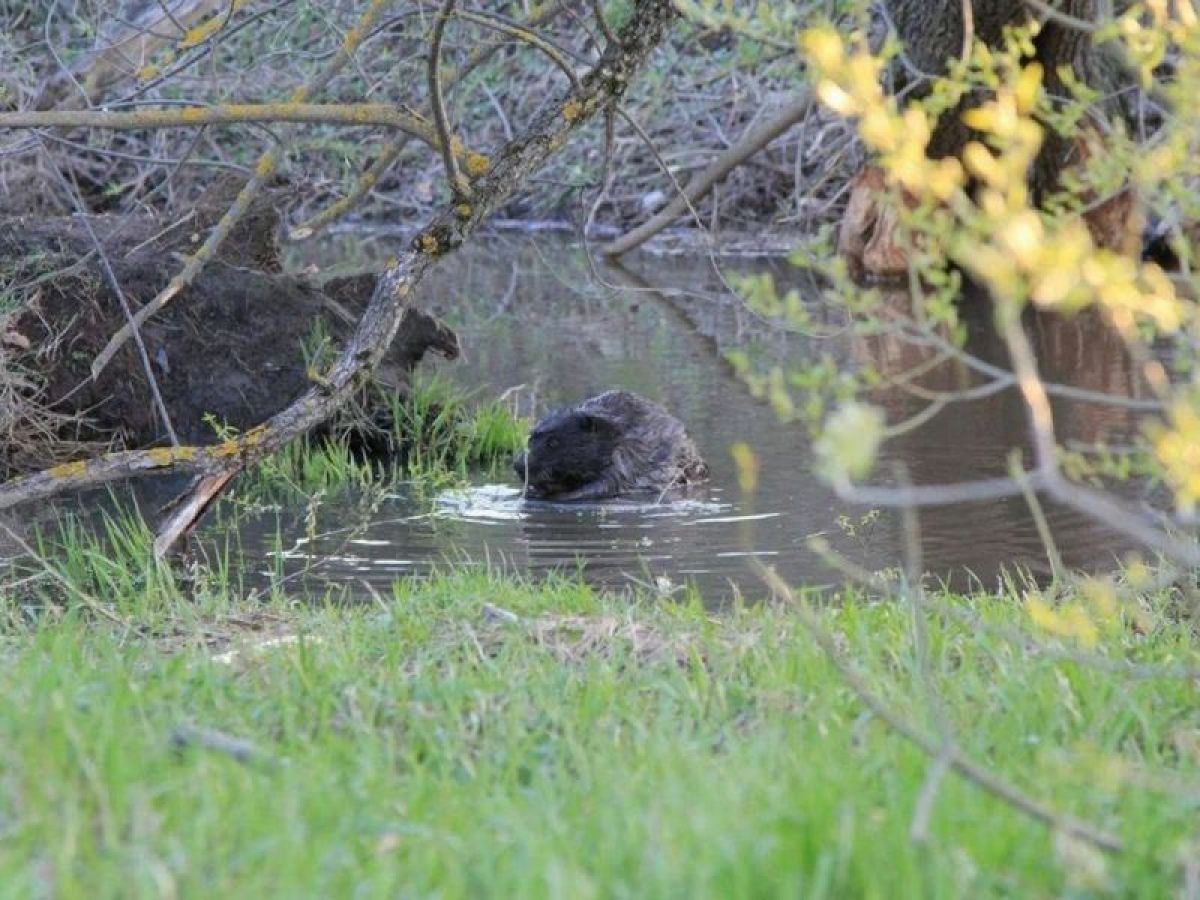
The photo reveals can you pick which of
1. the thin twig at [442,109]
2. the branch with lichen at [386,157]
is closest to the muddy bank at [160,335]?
the branch with lichen at [386,157]

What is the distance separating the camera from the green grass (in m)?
2.71

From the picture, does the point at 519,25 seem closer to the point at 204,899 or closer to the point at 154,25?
the point at 154,25

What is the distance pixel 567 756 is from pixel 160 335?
6.79 metres

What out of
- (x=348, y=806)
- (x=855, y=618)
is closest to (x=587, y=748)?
(x=348, y=806)

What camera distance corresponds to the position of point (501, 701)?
157 inches

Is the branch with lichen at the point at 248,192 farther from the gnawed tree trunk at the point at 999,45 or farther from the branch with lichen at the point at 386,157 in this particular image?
the gnawed tree trunk at the point at 999,45

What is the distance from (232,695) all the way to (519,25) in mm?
3955

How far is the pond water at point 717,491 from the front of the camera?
737cm

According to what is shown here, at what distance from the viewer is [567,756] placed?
3.68 metres

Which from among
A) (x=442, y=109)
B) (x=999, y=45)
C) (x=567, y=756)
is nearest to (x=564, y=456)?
(x=442, y=109)

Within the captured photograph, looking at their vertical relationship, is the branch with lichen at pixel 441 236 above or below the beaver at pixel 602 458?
above

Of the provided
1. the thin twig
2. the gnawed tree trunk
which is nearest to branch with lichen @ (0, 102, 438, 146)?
the thin twig

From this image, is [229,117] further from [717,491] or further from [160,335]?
[160,335]

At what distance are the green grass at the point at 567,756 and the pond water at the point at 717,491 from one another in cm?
64
